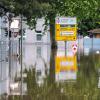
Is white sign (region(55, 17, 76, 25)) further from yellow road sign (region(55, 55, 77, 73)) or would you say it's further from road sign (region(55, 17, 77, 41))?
yellow road sign (region(55, 55, 77, 73))

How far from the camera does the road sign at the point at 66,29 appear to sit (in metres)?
44.1

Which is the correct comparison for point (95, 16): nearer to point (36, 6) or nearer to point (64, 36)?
point (64, 36)

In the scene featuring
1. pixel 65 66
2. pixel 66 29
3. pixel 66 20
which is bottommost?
pixel 65 66

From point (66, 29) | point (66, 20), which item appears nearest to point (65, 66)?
point (66, 29)

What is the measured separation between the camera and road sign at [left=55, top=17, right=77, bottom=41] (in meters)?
44.1

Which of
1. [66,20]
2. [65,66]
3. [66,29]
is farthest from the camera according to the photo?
[66,20]

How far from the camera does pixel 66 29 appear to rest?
44375 millimetres

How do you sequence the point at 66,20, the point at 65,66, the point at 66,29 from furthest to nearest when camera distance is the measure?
the point at 66,20 → the point at 66,29 → the point at 65,66

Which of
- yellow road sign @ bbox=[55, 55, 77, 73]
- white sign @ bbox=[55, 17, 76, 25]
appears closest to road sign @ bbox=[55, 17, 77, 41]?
white sign @ bbox=[55, 17, 76, 25]

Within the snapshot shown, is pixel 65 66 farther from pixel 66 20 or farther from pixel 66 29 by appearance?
pixel 66 20

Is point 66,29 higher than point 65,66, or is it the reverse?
point 66,29

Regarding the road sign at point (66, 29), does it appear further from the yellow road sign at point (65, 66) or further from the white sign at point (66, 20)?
the yellow road sign at point (65, 66)

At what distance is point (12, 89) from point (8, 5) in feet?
20.6

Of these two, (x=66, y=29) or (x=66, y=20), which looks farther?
(x=66, y=20)
